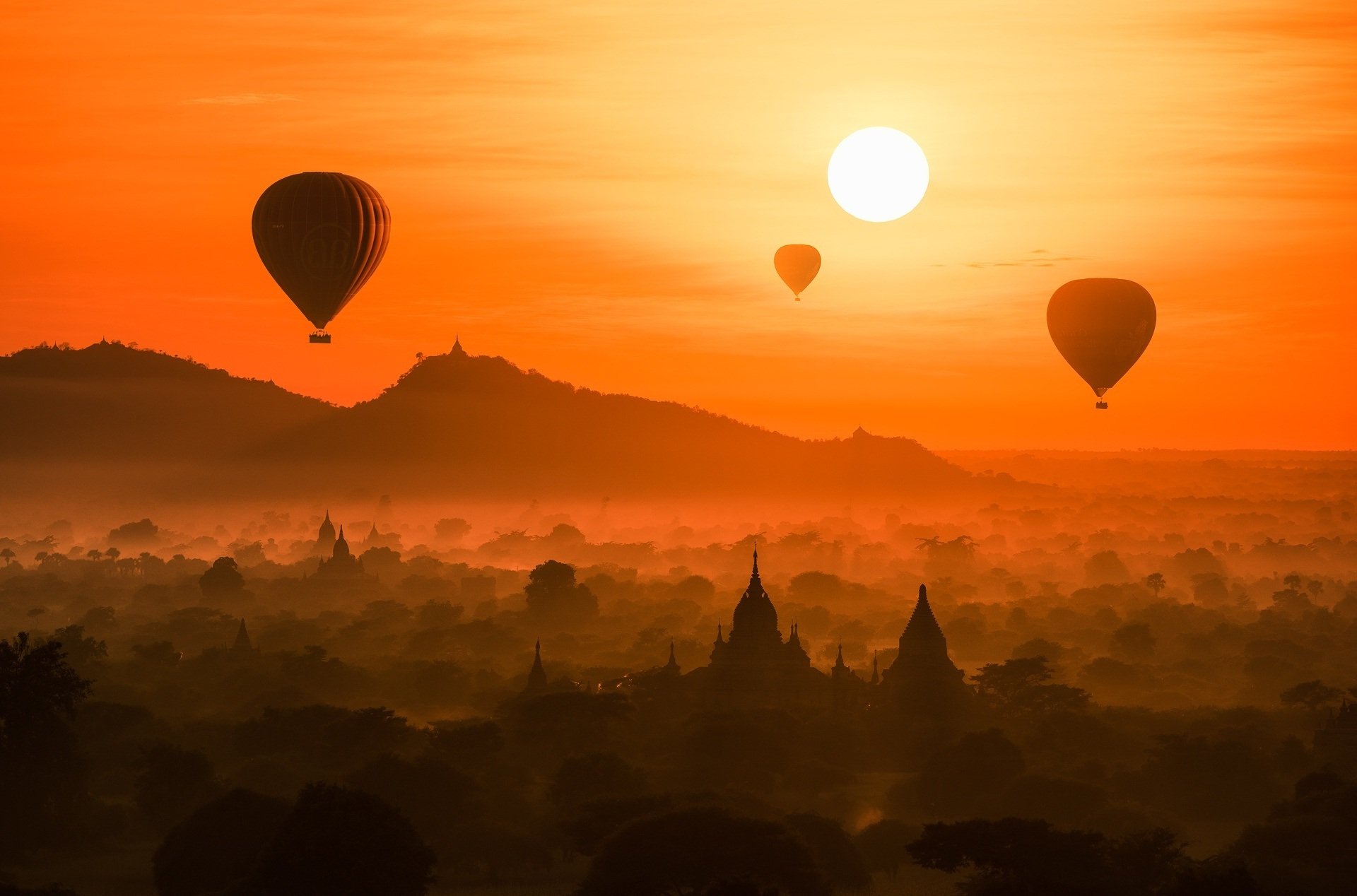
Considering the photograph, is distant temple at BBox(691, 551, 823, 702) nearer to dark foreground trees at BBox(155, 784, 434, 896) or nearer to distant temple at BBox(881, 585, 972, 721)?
distant temple at BBox(881, 585, 972, 721)

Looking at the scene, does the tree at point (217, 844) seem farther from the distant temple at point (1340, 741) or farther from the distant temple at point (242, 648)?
the distant temple at point (242, 648)

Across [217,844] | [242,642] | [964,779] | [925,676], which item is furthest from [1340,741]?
[242,642]

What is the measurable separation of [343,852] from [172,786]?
16.7 metres

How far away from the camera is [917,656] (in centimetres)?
8969

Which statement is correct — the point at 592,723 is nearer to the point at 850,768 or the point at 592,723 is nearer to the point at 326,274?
the point at 850,768

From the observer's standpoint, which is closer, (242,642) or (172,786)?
(172,786)

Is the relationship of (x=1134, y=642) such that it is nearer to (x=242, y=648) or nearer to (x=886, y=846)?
(x=242, y=648)

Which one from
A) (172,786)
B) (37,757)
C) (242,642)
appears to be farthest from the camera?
(242,642)

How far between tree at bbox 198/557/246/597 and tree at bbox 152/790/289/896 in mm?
128450

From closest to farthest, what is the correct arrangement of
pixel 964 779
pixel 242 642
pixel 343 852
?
pixel 343 852 → pixel 964 779 → pixel 242 642

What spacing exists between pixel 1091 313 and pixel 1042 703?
32990mm

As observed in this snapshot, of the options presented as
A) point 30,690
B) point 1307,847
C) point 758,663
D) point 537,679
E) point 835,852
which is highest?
point 758,663

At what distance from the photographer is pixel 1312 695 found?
103m

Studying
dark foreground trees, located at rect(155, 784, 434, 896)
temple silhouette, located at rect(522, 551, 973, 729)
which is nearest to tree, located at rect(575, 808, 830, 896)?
dark foreground trees, located at rect(155, 784, 434, 896)
